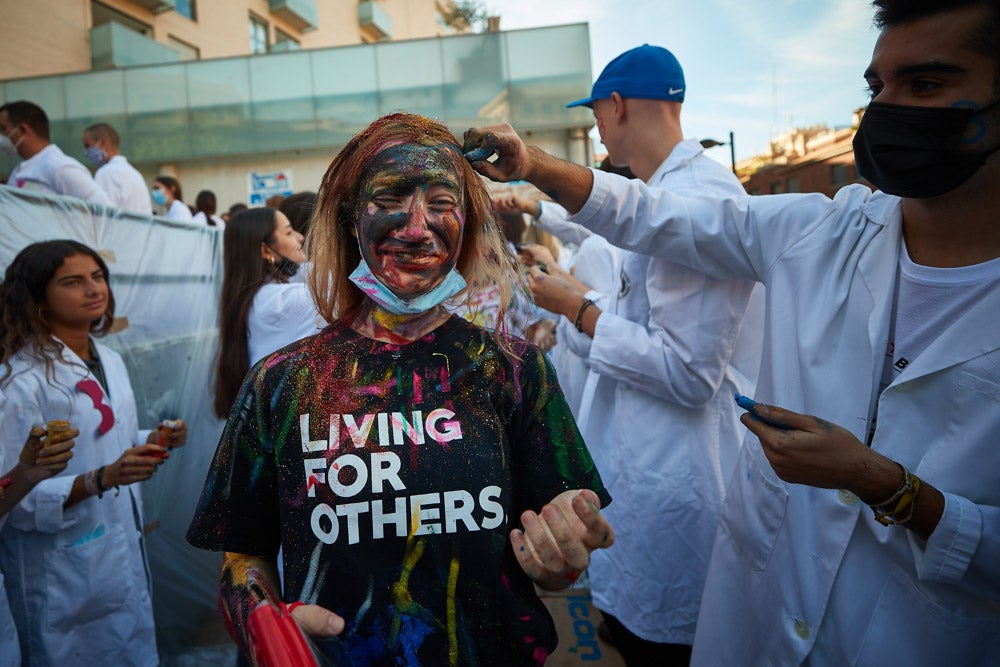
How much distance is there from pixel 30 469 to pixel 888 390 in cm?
271

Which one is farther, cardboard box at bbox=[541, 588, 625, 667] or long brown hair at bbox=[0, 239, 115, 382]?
cardboard box at bbox=[541, 588, 625, 667]

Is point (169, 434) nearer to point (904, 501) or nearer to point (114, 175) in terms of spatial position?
point (904, 501)

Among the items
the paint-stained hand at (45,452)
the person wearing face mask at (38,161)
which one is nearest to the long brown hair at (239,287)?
the paint-stained hand at (45,452)

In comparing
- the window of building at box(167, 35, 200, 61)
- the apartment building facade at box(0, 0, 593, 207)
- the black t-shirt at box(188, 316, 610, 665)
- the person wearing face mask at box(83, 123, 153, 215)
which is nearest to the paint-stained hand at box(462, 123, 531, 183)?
the black t-shirt at box(188, 316, 610, 665)

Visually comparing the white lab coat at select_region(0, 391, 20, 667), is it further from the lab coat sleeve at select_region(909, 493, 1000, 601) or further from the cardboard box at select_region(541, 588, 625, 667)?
the lab coat sleeve at select_region(909, 493, 1000, 601)

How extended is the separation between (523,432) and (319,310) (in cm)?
63

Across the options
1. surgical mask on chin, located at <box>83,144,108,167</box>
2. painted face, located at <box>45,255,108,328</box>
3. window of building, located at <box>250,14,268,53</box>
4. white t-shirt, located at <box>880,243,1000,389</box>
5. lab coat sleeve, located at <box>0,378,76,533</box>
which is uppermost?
window of building, located at <box>250,14,268,53</box>

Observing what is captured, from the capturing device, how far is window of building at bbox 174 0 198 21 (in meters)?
17.0

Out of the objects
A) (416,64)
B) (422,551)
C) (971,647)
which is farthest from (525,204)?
(416,64)

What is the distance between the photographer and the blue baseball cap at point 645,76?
8.01 ft

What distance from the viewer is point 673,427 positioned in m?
2.27

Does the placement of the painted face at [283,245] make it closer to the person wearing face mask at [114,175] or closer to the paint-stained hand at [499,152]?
the paint-stained hand at [499,152]

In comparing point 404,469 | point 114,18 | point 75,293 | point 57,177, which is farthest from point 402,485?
Answer: point 114,18

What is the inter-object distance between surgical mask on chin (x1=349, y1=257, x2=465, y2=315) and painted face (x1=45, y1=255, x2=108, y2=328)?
1990 mm
